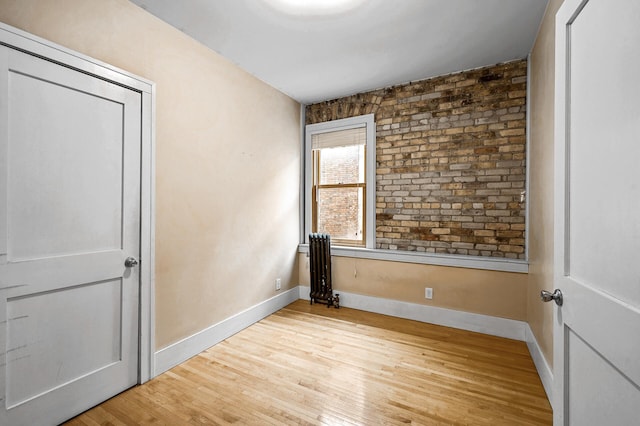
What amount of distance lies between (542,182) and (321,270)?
255cm

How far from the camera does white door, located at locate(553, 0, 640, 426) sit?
0.81 m

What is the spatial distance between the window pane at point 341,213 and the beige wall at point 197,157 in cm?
67

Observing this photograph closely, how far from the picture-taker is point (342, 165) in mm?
4020

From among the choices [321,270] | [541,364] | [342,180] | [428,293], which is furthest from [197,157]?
[541,364]

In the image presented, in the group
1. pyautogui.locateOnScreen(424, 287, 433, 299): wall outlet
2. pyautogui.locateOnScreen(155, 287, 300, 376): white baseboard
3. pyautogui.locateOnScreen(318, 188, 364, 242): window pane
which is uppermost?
pyautogui.locateOnScreen(318, 188, 364, 242): window pane

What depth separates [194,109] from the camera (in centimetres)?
258

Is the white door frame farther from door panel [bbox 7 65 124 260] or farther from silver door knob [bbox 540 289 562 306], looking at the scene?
→ silver door knob [bbox 540 289 562 306]

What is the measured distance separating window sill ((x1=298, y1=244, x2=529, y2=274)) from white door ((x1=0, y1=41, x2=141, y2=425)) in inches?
95.3

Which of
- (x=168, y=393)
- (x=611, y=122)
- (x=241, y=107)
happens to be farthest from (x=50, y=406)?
(x=611, y=122)

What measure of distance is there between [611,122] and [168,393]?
275 centimetres

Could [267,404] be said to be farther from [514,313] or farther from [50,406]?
[514,313]

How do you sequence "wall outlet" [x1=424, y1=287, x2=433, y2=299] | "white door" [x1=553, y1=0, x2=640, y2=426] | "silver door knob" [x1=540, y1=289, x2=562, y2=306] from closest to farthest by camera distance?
1. "white door" [x1=553, y1=0, x2=640, y2=426]
2. "silver door knob" [x1=540, y1=289, x2=562, y2=306]
3. "wall outlet" [x1=424, y1=287, x2=433, y2=299]

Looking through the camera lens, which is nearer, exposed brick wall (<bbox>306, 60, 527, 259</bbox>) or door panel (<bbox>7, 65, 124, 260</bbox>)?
door panel (<bbox>7, 65, 124, 260</bbox>)

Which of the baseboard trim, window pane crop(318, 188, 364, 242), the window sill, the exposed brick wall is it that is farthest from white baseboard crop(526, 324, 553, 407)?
window pane crop(318, 188, 364, 242)
